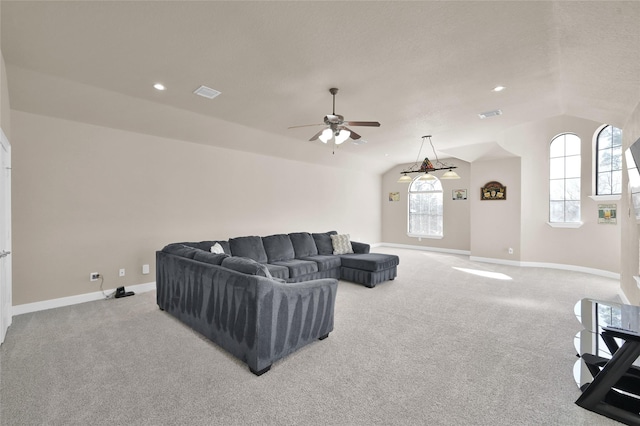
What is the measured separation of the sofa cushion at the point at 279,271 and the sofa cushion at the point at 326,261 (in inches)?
29.3

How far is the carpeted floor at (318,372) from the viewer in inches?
74.7

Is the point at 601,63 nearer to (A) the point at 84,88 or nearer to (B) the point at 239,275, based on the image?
(B) the point at 239,275

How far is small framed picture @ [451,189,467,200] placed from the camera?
859 centimetres

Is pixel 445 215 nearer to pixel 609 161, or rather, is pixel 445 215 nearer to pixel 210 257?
pixel 609 161

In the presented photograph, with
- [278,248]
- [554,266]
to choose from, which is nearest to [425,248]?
[554,266]

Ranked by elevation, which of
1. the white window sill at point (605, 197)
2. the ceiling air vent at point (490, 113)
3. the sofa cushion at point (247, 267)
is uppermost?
the ceiling air vent at point (490, 113)

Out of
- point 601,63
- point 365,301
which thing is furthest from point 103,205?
point 601,63

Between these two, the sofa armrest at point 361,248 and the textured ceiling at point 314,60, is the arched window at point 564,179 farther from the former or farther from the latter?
the sofa armrest at point 361,248

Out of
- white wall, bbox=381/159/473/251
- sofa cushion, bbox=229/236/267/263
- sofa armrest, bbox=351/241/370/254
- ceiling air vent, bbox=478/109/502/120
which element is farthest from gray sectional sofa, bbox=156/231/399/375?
white wall, bbox=381/159/473/251

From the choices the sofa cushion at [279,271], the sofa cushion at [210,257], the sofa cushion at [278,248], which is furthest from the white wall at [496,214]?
the sofa cushion at [210,257]

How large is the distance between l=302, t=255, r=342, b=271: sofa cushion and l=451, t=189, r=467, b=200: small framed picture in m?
5.19

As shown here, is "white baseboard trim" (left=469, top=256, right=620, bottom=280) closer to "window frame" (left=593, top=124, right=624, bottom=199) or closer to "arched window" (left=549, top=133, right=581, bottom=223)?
"arched window" (left=549, top=133, right=581, bottom=223)

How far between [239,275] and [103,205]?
3.28m

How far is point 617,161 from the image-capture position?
574cm
